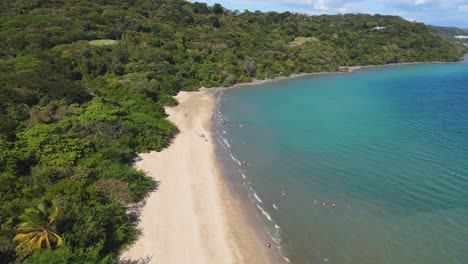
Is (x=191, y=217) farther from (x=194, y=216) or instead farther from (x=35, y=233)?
(x=35, y=233)

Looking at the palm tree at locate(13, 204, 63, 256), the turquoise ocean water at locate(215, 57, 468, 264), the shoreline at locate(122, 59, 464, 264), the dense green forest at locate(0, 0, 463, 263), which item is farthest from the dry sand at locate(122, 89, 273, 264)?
the palm tree at locate(13, 204, 63, 256)

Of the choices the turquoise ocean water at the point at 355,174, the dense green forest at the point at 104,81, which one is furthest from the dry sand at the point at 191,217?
the turquoise ocean water at the point at 355,174

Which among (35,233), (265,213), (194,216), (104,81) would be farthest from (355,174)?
(104,81)

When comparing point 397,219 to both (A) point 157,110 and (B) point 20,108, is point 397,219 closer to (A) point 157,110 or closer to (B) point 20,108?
(A) point 157,110

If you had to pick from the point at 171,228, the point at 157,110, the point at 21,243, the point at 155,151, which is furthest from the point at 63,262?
the point at 157,110

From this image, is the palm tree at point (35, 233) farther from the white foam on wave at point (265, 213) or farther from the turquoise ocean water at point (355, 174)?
the white foam on wave at point (265, 213)

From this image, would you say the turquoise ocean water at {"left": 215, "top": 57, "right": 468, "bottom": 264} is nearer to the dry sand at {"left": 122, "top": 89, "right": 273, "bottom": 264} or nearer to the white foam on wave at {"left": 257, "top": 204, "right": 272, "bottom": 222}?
the white foam on wave at {"left": 257, "top": 204, "right": 272, "bottom": 222}
